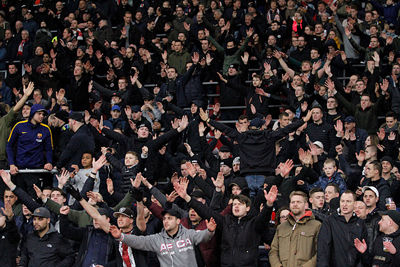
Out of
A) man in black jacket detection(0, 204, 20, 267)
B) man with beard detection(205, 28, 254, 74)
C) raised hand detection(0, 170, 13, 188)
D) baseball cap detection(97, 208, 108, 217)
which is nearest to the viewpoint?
baseball cap detection(97, 208, 108, 217)

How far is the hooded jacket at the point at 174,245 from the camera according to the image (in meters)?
9.03

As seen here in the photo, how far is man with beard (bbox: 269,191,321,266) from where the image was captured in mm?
9109

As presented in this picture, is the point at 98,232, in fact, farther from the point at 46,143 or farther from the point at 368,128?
the point at 368,128

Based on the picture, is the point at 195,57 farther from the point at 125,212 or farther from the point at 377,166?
the point at 125,212

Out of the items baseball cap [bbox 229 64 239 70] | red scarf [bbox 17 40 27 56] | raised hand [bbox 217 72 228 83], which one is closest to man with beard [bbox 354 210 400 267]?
raised hand [bbox 217 72 228 83]

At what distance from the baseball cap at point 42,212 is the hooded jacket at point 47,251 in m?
0.23

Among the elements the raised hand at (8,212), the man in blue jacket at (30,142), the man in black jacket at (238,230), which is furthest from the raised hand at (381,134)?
the raised hand at (8,212)

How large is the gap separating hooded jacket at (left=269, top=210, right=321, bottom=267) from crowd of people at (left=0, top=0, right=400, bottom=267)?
19 mm

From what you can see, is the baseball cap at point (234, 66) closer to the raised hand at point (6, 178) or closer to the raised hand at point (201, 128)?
the raised hand at point (201, 128)

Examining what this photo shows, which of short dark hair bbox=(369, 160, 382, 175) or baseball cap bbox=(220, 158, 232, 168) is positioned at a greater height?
short dark hair bbox=(369, 160, 382, 175)

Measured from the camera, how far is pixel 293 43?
16.9 metres

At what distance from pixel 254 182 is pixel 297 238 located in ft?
10.0

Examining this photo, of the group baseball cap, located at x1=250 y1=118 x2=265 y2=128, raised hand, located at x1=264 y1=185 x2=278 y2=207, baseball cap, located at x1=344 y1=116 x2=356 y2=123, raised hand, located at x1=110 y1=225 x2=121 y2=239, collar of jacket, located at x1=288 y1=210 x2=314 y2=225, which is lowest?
baseball cap, located at x1=344 y1=116 x2=356 y2=123

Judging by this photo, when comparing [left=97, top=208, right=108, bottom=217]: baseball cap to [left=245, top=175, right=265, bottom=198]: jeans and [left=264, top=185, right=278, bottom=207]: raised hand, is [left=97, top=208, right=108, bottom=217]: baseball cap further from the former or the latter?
[left=245, top=175, right=265, bottom=198]: jeans
